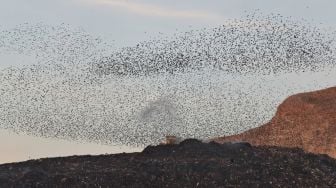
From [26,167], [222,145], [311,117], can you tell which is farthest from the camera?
[311,117]

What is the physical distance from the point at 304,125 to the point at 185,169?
14070 mm

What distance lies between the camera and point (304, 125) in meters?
27.0

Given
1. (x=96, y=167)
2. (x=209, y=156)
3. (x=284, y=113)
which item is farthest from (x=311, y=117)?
(x=96, y=167)

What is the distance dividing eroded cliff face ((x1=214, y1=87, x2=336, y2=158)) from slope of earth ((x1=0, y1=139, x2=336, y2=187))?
946 centimetres

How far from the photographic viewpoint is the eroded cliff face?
2600cm

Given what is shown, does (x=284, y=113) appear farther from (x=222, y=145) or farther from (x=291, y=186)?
(x=291, y=186)

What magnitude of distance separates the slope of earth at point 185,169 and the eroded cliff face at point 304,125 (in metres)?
9.46

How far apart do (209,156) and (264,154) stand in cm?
148

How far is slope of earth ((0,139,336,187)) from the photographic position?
44.3 feet

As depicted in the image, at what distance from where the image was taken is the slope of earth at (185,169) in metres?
13.5

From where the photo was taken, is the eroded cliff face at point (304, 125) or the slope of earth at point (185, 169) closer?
the slope of earth at point (185, 169)

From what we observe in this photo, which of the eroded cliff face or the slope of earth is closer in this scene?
the slope of earth

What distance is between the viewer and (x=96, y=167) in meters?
14.8

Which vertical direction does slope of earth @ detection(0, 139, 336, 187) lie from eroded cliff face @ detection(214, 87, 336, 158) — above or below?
below
